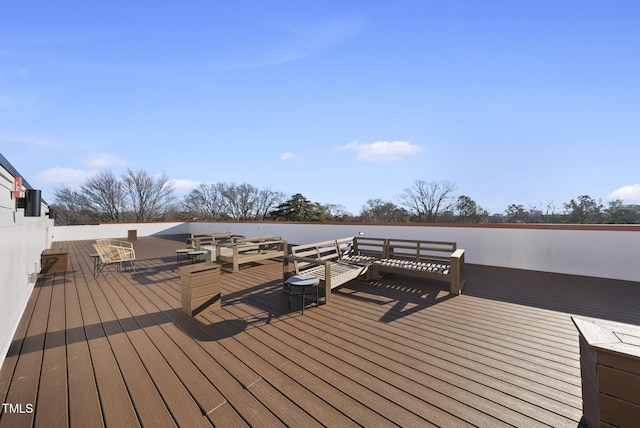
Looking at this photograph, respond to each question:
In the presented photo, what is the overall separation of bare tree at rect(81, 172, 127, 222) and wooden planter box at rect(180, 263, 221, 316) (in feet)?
83.5

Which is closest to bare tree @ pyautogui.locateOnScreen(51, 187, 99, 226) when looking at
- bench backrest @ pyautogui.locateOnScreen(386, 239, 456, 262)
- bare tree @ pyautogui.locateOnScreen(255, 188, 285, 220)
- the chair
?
bare tree @ pyautogui.locateOnScreen(255, 188, 285, 220)

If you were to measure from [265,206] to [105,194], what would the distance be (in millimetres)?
13945

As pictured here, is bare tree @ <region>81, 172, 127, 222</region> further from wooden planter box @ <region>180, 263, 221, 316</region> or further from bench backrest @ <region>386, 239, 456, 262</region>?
bench backrest @ <region>386, 239, 456, 262</region>

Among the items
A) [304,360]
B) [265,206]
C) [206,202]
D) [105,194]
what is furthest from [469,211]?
[105,194]

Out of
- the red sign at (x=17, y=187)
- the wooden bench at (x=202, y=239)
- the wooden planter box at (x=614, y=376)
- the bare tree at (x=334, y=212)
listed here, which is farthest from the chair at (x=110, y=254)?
the bare tree at (x=334, y=212)

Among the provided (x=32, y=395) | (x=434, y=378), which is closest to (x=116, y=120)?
(x=32, y=395)

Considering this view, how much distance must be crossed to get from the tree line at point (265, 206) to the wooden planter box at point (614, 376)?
14.3 meters

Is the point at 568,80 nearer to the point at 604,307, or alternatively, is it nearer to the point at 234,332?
the point at 604,307

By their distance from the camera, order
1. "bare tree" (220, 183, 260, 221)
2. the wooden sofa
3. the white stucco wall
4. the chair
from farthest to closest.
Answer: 1. "bare tree" (220, 183, 260, 221)
2. the chair
3. the wooden sofa
4. the white stucco wall

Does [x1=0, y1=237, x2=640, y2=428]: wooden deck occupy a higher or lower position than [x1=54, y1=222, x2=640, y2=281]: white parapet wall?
lower

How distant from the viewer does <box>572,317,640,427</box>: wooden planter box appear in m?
1.12

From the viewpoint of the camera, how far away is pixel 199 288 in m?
3.15

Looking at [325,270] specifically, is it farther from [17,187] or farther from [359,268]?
[17,187]

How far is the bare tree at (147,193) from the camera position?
2317 centimetres
